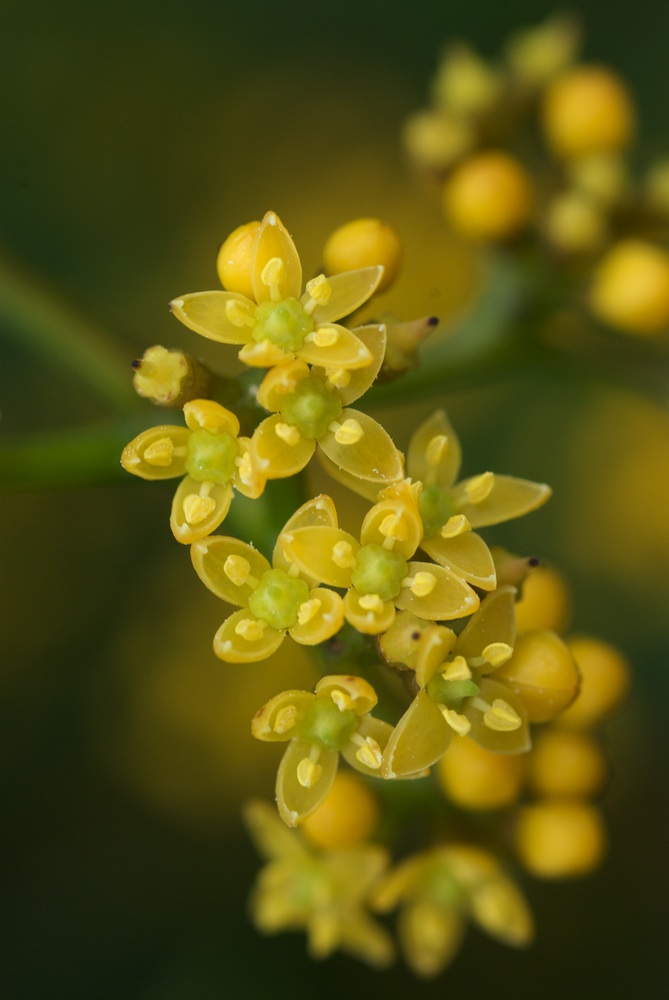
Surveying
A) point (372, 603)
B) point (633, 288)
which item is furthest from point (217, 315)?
point (633, 288)

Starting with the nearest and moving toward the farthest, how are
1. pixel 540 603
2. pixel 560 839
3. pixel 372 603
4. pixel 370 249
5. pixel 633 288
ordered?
pixel 372 603 < pixel 370 249 < pixel 540 603 < pixel 560 839 < pixel 633 288

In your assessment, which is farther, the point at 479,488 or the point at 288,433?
the point at 479,488

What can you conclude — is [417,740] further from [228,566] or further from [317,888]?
[317,888]


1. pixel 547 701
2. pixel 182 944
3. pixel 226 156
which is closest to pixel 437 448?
pixel 547 701

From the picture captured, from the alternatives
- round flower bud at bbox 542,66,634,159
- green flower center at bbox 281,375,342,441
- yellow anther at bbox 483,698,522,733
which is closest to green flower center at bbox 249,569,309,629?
green flower center at bbox 281,375,342,441

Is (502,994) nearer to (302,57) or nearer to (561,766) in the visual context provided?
(561,766)
